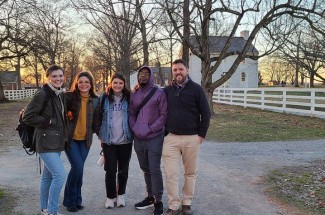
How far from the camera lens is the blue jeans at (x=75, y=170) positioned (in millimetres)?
4227

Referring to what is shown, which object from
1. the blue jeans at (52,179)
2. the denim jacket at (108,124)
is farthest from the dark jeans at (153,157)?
the blue jeans at (52,179)

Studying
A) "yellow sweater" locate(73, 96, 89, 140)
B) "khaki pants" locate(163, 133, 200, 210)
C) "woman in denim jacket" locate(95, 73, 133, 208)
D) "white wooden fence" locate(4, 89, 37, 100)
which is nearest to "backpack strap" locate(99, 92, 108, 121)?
"woman in denim jacket" locate(95, 73, 133, 208)

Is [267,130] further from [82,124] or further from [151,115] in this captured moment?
[82,124]

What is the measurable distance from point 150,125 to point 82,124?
0.85 m

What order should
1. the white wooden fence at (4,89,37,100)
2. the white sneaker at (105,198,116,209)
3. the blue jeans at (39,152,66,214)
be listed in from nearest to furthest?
the blue jeans at (39,152,66,214)
the white sneaker at (105,198,116,209)
the white wooden fence at (4,89,37,100)

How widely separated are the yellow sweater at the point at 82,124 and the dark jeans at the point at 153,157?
0.65 meters

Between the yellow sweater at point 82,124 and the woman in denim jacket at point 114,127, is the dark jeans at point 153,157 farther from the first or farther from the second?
the yellow sweater at point 82,124

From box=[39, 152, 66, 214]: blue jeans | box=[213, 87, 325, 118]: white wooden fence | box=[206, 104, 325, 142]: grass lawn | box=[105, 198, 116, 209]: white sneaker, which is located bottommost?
box=[105, 198, 116, 209]: white sneaker

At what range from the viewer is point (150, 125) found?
4.19 metres

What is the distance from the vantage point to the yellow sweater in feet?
13.9

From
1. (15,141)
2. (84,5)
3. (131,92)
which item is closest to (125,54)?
(84,5)

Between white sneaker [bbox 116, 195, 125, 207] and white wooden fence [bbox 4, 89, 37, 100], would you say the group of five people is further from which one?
white wooden fence [bbox 4, 89, 37, 100]

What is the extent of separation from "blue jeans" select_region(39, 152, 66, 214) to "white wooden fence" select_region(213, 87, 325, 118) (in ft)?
44.0

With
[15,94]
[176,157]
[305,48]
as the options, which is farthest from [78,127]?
[15,94]
